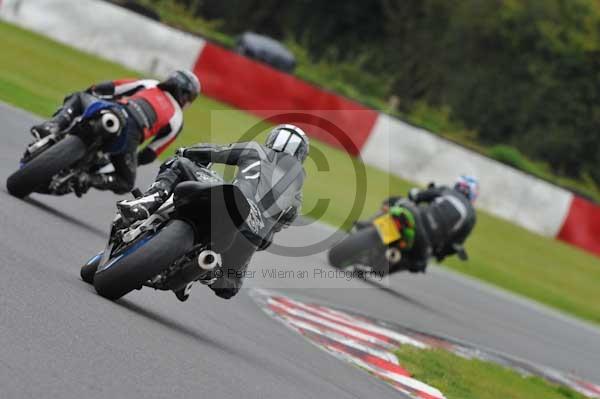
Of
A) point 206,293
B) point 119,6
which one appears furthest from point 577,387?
point 119,6

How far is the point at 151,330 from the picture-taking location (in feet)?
23.5

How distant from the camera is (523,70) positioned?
151 feet

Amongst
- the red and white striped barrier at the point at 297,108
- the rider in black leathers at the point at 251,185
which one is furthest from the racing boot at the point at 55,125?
the red and white striped barrier at the point at 297,108

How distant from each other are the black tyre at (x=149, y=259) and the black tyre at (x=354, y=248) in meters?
7.67

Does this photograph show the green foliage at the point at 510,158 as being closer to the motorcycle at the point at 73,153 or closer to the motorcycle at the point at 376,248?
the motorcycle at the point at 376,248

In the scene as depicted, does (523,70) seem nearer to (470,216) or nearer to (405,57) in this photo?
(405,57)

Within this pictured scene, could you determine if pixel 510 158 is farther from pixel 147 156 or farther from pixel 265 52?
pixel 147 156

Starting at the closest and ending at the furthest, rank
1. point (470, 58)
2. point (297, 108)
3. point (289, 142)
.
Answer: point (289, 142), point (297, 108), point (470, 58)

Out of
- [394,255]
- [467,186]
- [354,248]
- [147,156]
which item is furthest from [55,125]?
[467,186]

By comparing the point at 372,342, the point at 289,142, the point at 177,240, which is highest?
the point at 289,142

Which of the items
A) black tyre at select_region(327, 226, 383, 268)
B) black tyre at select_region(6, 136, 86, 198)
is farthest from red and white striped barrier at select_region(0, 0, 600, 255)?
black tyre at select_region(6, 136, 86, 198)

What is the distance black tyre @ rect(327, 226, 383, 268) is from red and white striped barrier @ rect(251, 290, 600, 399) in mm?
2801

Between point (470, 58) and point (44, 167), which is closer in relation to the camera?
point (44, 167)

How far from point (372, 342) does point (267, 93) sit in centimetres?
1682
